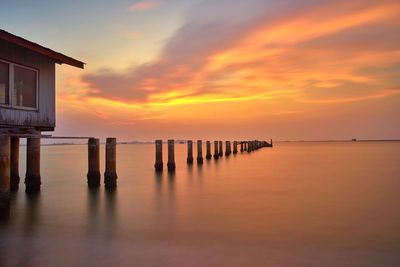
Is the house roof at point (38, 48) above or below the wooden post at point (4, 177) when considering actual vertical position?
above

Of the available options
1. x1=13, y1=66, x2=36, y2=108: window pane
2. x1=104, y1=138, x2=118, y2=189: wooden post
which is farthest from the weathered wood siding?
x1=104, y1=138, x2=118, y2=189: wooden post

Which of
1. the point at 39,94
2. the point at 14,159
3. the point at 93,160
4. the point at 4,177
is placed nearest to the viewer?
the point at 4,177

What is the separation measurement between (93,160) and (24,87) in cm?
484

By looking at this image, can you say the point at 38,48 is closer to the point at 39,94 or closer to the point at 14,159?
the point at 39,94

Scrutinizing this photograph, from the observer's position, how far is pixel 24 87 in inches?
456

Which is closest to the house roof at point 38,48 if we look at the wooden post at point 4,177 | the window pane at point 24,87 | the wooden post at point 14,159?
the window pane at point 24,87

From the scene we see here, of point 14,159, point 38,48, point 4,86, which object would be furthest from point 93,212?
point 14,159

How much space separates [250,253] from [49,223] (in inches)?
222

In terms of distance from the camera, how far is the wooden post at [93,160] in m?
15.2

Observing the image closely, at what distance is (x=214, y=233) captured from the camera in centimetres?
883

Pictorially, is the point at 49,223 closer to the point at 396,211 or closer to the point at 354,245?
the point at 354,245

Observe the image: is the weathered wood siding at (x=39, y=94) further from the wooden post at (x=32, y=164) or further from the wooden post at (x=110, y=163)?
the wooden post at (x=110, y=163)

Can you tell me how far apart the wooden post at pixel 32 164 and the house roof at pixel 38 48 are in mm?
3848

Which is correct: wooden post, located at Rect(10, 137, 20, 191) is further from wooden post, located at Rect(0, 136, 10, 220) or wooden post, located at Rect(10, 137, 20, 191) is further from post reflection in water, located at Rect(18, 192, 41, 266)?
wooden post, located at Rect(0, 136, 10, 220)
